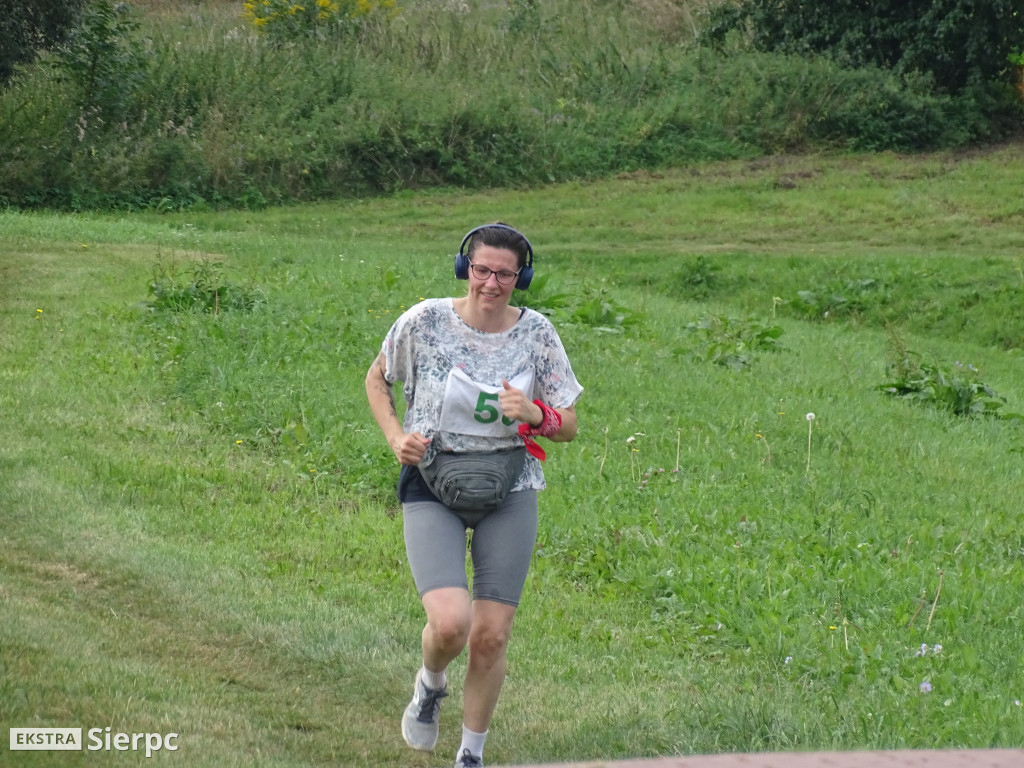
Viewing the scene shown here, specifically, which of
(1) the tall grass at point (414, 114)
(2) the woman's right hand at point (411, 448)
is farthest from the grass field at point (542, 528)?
(1) the tall grass at point (414, 114)

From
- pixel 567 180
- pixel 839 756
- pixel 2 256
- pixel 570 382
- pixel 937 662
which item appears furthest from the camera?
pixel 567 180

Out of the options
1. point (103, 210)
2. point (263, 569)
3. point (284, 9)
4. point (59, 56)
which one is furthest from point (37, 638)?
point (284, 9)

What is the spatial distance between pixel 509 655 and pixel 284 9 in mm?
24882

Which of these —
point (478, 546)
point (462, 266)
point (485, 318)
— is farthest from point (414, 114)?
point (478, 546)

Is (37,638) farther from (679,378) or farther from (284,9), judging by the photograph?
(284,9)

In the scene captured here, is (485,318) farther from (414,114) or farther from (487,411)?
(414,114)

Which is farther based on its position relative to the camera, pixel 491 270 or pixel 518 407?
pixel 491 270

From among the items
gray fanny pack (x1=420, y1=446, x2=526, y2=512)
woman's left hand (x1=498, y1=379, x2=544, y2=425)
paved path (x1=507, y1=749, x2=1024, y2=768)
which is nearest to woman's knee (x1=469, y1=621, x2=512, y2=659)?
gray fanny pack (x1=420, y1=446, x2=526, y2=512)

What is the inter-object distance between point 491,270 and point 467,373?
1.20ft

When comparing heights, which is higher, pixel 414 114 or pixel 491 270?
pixel 491 270

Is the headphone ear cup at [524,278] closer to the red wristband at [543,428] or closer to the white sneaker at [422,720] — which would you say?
the red wristband at [543,428]

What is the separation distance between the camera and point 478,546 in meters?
4.58

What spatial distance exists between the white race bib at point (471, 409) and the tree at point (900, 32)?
988 inches

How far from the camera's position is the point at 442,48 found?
95.8 feet
